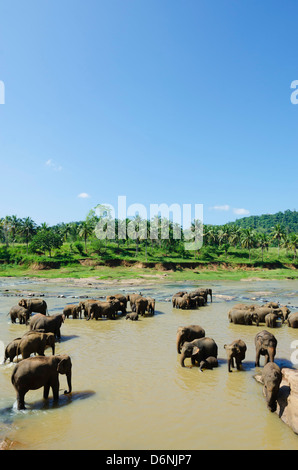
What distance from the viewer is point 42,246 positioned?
268ft

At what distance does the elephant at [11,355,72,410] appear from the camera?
959 centimetres

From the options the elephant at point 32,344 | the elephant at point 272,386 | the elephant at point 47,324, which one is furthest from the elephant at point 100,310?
the elephant at point 272,386

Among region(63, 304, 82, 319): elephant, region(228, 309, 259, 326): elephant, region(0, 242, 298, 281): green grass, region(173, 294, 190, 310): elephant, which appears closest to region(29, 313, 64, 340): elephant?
region(63, 304, 82, 319): elephant

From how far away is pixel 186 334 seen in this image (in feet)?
50.5

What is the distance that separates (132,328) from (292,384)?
41.9ft

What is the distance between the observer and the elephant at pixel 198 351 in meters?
13.5

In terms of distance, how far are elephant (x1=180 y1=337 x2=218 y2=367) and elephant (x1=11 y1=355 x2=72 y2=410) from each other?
5.23 metres

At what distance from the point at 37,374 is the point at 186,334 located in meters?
7.64

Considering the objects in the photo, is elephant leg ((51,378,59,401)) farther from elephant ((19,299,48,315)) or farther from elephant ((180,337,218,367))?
elephant ((19,299,48,315))

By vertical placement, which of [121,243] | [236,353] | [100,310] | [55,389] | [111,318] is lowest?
[111,318]

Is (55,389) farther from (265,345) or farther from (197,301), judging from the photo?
(197,301)

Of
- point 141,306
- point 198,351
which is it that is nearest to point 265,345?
point 198,351

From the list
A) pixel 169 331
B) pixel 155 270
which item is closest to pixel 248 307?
pixel 169 331
